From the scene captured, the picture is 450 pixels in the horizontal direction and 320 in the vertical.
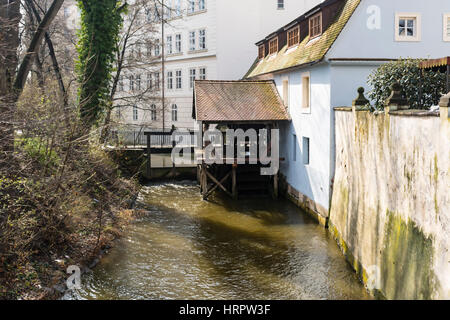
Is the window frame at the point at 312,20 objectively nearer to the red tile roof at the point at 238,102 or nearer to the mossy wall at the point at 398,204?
the red tile roof at the point at 238,102

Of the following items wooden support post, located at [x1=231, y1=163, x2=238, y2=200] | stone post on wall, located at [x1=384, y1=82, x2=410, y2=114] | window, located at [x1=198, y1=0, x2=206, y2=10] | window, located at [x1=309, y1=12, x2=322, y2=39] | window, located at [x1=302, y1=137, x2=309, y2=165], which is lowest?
wooden support post, located at [x1=231, y1=163, x2=238, y2=200]

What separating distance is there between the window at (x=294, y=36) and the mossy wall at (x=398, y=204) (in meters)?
7.14

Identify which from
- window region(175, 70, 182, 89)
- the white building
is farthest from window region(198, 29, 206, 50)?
window region(175, 70, 182, 89)

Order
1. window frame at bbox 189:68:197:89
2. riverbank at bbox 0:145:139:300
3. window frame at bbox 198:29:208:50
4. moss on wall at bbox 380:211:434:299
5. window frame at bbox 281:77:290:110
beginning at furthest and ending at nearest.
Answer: window frame at bbox 189:68:197:89 → window frame at bbox 198:29:208:50 → window frame at bbox 281:77:290:110 → riverbank at bbox 0:145:139:300 → moss on wall at bbox 380:211:434:299

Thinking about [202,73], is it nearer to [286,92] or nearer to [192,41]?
[192,41]

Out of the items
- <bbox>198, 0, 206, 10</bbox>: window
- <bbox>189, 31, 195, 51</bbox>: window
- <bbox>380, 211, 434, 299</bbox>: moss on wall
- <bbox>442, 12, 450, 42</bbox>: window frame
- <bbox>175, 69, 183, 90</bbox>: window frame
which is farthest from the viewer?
<bbox>175, 69, 183, 90</bbox>: window frame

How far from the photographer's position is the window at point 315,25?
52.0 feet

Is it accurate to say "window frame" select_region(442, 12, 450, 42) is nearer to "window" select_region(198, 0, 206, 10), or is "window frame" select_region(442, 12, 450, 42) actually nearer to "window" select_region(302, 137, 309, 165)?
"window" select_region(302, 137, 309, 165)

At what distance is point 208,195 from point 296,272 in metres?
9.18

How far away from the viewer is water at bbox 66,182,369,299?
9.62m

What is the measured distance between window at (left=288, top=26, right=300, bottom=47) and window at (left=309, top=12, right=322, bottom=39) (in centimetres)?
145

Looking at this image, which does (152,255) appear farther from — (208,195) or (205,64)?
(205,64)

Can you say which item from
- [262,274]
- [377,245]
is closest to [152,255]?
[262,274]
